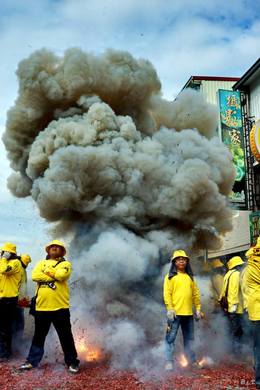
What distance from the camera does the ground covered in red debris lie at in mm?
5754

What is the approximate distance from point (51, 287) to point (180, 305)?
210 cm

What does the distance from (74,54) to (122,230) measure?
15.5ft

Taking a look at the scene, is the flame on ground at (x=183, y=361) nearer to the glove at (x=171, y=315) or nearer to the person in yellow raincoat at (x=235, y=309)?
the glove at (x=171, y=315)

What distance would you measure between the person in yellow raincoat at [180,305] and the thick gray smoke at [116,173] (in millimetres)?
1414

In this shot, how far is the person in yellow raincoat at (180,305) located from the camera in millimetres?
6746

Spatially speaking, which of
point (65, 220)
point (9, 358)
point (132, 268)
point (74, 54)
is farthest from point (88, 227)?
point (74, 54)

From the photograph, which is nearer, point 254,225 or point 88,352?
point 88,352

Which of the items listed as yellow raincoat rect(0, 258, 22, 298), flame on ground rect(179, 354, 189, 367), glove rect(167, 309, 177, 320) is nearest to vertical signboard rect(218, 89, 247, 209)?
flame on ground rect(179, 354, 189, 367)

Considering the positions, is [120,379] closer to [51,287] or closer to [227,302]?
[51,287]

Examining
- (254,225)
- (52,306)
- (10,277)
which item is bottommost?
(52,306)

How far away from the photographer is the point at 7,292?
7508 millimetres

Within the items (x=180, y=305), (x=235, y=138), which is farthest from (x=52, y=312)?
(x=235, y=138)

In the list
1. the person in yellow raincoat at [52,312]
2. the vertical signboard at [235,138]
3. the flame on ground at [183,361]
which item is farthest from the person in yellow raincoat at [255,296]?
the vertical signboard at [235,138]

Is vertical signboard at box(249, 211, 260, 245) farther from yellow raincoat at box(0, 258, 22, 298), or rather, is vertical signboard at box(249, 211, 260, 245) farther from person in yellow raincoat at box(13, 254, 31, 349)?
yellow raincoat at box(0, 258, 22, 298)
